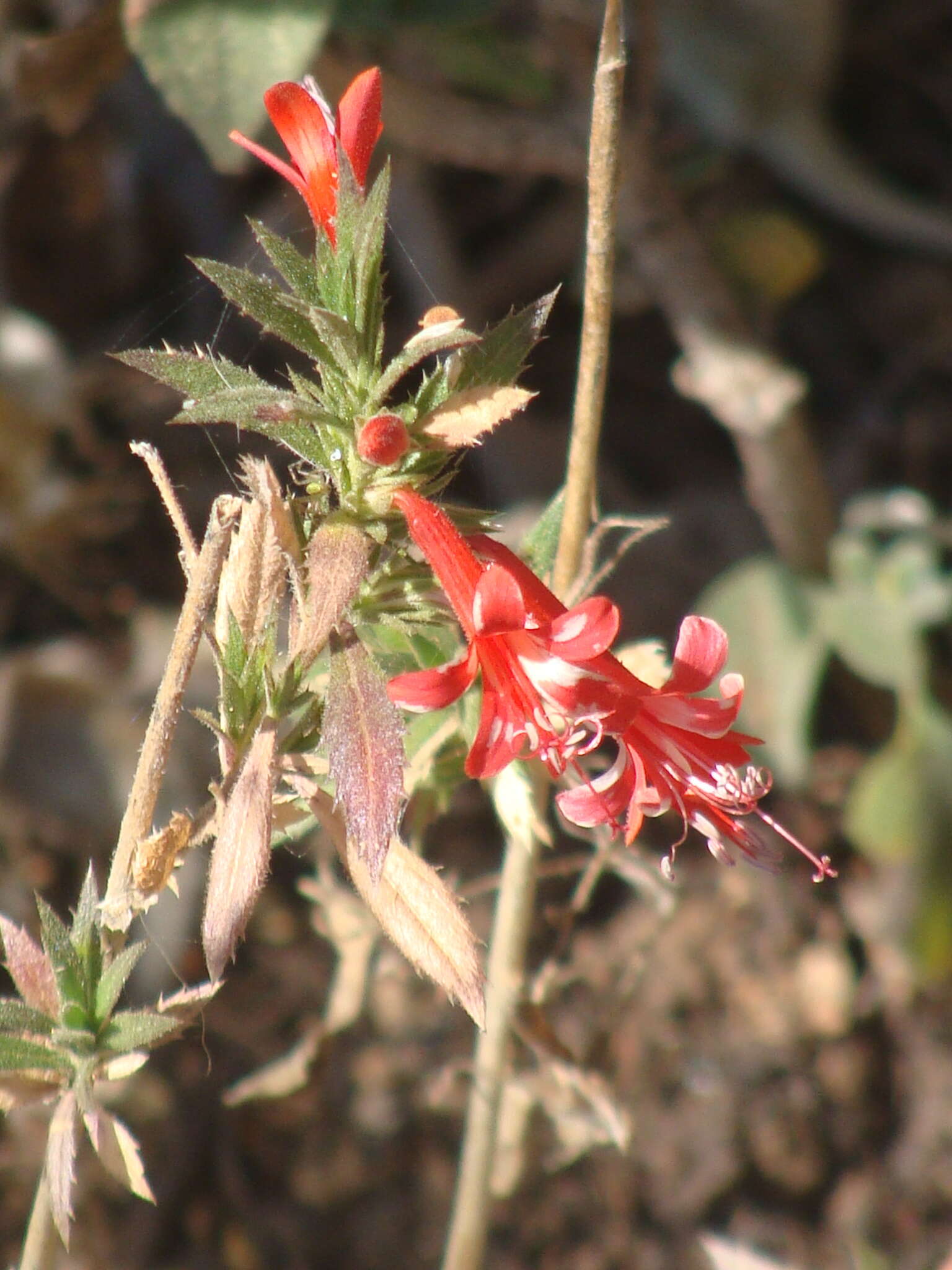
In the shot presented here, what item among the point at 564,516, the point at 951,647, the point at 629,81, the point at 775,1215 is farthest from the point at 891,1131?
the point at 629,81

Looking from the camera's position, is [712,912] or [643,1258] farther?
[712,912]

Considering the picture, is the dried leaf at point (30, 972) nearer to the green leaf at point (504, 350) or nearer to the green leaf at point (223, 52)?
the green leaf at point (504, 350)

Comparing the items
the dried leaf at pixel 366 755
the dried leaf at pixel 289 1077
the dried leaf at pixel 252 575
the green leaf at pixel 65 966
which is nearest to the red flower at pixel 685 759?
the dried leaf at pixel 366 755

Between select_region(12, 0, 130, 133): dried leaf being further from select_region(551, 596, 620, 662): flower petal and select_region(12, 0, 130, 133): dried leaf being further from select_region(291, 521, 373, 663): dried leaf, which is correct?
select_region(551, 596, 620, 662): flower petal

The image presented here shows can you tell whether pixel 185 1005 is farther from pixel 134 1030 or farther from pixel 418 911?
pixel 418 911

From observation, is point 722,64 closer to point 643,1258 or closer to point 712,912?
point 712,912

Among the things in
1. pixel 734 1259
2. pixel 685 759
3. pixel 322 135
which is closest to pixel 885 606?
pixel 734 1259
